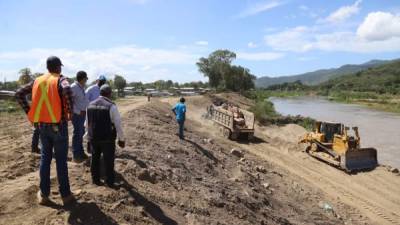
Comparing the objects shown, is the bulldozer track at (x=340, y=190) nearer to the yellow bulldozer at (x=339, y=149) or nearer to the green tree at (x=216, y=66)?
the yellow bulldozer at (x=339, y=149)

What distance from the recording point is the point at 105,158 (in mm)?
6758

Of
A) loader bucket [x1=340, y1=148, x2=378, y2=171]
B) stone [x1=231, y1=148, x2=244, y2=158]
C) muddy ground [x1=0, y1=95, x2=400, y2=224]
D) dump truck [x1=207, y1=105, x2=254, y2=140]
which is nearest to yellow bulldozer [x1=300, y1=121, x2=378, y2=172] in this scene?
loader bucket [x1=340, y1=148, x2=378, y2=171]

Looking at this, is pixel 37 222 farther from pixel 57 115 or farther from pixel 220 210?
pixel 220 210

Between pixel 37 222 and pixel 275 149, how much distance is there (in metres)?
17.0

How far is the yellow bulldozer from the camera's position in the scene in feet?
57.4

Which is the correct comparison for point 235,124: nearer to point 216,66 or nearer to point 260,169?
point 260,169

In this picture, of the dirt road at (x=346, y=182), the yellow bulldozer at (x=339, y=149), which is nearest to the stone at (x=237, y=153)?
the dirt road at (x=346, y=182)

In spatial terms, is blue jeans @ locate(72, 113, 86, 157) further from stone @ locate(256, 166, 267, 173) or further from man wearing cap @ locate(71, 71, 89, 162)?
stone @ locate(256, 166, 267, 173)

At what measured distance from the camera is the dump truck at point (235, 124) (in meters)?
22.2

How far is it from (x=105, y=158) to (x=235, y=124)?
1593 centimetres

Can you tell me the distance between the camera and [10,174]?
7.74 meters

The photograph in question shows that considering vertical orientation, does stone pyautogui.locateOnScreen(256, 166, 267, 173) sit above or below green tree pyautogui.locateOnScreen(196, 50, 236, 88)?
below

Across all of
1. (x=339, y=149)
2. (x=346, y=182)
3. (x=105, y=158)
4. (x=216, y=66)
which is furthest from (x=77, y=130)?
(x=216, y=66)

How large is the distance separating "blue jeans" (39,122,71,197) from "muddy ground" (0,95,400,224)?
343 millimetres
